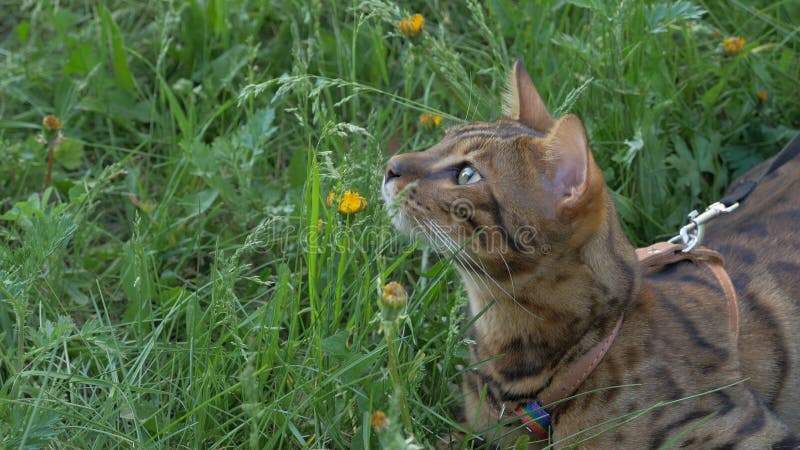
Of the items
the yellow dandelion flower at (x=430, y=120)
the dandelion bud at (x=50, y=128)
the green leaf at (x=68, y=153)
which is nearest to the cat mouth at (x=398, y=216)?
the yellow dandelion flower at (x=430, y=120)

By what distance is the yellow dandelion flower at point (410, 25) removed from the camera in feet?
11.3

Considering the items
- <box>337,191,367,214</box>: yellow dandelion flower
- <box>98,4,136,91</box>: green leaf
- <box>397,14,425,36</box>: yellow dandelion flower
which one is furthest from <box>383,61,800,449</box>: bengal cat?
<box>98,4,136,91</box>: green leaf

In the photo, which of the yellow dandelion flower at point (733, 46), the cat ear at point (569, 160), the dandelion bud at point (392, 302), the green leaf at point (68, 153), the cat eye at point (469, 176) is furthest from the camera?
the green leaf at point (68, 153)

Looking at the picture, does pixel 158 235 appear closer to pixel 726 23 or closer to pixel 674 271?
pixel 674 271

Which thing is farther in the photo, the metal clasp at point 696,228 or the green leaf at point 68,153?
the green leaf at point 68,153

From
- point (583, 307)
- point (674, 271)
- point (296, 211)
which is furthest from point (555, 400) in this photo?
point (296, 211)

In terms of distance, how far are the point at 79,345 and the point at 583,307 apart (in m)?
1.51

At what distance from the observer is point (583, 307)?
258 cm

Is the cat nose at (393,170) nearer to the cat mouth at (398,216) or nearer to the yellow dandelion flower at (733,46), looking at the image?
the cat mouth at (398,216)

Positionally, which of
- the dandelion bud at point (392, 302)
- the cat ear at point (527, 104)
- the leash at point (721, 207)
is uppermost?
the dandelion bud at point (392, 302)

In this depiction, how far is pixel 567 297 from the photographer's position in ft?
8.45

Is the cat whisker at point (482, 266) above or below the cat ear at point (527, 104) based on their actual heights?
below

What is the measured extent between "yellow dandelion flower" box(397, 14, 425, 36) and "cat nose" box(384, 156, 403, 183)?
87cm

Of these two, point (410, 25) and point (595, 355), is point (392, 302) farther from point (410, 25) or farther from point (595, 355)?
point (410, 25)
